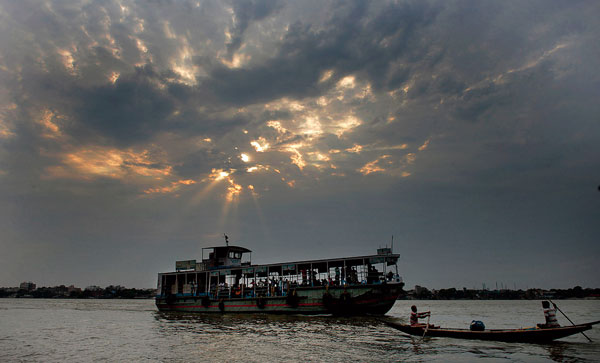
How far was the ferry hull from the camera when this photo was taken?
27.5m

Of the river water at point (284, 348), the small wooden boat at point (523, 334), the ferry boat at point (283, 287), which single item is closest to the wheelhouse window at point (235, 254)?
the ferry boat at point (283, 287)

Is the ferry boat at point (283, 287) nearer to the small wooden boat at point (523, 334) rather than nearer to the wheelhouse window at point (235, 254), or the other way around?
the wheelhouse window at point (235, 254)

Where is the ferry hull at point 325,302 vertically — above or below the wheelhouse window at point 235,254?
below

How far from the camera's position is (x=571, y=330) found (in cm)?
1369

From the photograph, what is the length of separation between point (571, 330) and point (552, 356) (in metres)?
1.95

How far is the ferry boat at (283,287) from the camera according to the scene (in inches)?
1096

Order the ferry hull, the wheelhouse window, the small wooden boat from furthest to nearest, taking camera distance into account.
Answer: the wheelhouse window → the ferry hull → the small wooden boat

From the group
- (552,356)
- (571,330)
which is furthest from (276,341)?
(571,330)

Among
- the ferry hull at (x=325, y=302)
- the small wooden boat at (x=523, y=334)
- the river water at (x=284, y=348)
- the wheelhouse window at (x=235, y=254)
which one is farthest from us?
the wheelhouse window at (x=235, y=254)

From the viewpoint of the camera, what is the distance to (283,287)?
32.2 metres

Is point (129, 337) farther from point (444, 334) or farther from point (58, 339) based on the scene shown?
point (444, 334)

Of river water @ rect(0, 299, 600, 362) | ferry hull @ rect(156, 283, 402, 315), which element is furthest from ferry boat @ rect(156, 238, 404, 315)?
river water @ rect(0, 299, 600, 362)

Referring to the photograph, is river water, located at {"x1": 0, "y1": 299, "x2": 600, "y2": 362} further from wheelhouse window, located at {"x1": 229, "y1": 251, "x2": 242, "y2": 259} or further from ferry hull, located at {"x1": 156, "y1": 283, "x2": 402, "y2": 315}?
wheelhouse window, located at {"x1": 229, "y1": 251, "x2": 242, "y2": 259}

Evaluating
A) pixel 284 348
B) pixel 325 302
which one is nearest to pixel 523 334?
pixel 284 348
